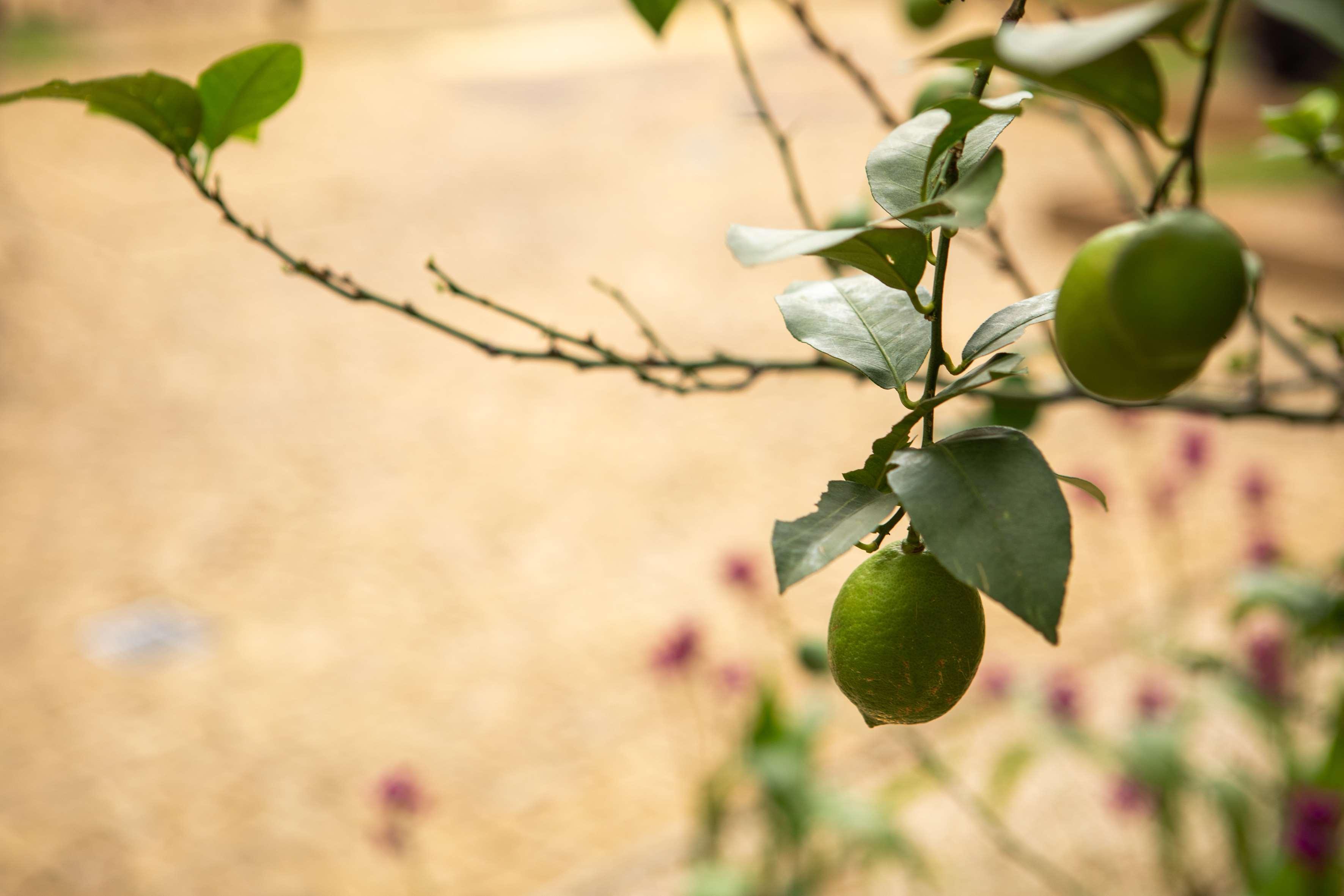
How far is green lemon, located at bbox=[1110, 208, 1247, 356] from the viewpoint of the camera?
25 centimetres

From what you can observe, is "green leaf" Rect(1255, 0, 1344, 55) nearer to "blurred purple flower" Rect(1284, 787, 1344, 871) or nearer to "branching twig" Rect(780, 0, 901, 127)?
"branching twig" Rect(780, 0, 901, 127)

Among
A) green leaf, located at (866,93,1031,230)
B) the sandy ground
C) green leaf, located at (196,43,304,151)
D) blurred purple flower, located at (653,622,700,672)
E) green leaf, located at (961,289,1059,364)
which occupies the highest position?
green leaf, located at (866,93,1031,230)

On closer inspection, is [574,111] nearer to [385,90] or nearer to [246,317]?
[385,90]

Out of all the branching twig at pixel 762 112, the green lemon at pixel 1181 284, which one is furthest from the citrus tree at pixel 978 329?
the branching twig at pixel 762 112

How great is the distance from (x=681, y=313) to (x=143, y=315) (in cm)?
185

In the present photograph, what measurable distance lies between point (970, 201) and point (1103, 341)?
0.15 feet

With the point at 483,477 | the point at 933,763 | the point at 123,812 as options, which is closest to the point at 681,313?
the point at 483,477

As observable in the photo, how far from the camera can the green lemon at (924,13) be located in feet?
2.18

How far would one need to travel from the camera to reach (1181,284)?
0.25 m

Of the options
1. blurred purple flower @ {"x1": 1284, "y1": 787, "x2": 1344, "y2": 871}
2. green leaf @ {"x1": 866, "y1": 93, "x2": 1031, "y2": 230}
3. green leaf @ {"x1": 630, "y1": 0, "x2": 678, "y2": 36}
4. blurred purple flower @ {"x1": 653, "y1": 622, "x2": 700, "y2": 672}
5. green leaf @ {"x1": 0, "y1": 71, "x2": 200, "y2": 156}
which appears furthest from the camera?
blurred purple flower @ {"x1": 653, "y1": 622, "x2": 700, "y2": 672}

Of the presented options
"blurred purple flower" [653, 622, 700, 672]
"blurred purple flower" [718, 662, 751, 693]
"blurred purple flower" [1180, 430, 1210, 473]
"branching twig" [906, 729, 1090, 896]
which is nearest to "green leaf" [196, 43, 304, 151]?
"branching twig" [906, 729, 1090, 896]

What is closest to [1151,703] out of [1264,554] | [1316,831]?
[1264,554]

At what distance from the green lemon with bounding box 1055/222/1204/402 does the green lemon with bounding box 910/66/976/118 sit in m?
0.30

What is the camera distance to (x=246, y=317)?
4051 mm
